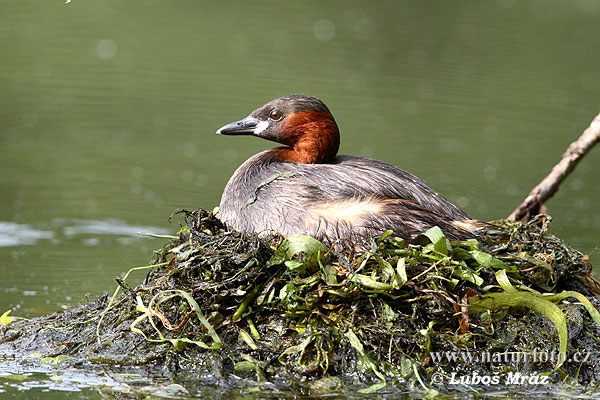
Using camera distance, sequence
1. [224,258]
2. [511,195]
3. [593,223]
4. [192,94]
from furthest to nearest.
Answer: [192,94] → [511,195] → [593,223] → [224,258]

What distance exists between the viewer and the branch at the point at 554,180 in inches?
276

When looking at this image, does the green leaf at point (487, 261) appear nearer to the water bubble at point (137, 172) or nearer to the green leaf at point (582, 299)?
the green leaf at point (582, 299)

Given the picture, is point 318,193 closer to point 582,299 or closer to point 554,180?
point 582,299

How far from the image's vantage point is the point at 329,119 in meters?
5.89

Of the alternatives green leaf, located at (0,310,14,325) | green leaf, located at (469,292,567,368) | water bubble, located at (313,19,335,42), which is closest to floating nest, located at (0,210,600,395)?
green leaf, located at (469,292,567,368)

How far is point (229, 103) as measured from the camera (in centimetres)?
1097

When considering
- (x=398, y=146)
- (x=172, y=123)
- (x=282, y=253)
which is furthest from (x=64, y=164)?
(x=282, y=253)

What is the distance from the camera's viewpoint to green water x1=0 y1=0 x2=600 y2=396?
7.93 meters

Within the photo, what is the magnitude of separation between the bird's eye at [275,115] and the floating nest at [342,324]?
1.03 meters

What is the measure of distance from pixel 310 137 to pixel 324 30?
885cm

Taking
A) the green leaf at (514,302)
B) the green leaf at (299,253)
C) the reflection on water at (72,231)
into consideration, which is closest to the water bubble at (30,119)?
the reflection on water at (72,231)

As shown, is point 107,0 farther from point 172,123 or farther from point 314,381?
point 314,381

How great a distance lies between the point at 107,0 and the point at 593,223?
8895mm

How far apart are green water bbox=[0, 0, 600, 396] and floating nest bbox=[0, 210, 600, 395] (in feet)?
4.69
